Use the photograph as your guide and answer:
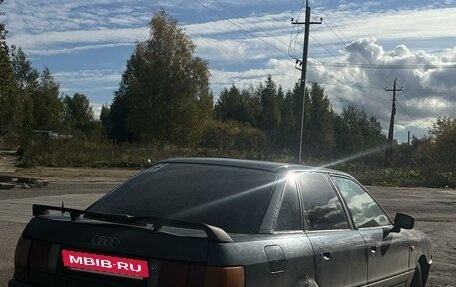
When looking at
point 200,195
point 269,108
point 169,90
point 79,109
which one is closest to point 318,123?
point 269,108

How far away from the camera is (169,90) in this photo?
184ft

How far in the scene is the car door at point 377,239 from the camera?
5270mm

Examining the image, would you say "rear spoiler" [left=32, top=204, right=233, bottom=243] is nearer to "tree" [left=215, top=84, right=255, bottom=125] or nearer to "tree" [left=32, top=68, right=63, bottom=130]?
"tree" [left=32, top=68, right=63, bottom=130]

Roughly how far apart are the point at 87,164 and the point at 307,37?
1688cm

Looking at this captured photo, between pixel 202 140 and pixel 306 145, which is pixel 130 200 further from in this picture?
pixel 306 145

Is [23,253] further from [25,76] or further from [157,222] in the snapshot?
[25,76]

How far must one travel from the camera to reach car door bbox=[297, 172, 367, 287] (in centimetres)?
445

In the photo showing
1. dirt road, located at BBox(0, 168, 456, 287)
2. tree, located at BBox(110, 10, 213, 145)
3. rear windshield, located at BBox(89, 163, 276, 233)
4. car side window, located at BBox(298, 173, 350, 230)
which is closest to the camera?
rear windshield, located at BBox(89, 163, 276, 233)

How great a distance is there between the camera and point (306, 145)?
279ft

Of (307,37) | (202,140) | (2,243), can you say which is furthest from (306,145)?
(2,243)

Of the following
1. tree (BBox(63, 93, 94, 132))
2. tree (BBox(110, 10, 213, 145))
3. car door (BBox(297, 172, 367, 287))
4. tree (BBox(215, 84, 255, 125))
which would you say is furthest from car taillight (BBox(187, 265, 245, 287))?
tree (BBox(63, 93, 94, 132))

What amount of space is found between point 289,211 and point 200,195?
2.25ft

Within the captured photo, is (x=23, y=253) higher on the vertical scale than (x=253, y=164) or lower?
lower

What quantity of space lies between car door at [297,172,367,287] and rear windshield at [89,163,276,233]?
1.41 feet
